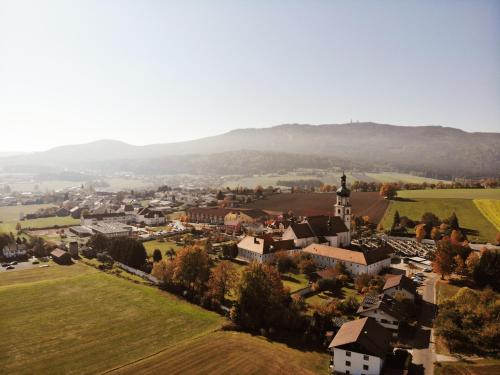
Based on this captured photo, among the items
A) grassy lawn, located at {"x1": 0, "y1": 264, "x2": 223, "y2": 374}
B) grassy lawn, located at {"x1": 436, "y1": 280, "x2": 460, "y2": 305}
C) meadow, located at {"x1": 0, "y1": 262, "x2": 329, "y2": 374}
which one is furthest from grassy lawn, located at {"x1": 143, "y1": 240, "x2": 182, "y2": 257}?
grassy lawn, located at {"x1": 436, "y1": 280, "x2": 460, "y2": 305}

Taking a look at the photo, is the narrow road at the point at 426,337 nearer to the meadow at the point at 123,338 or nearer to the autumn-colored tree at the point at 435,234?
the meadow at the point at 123,338

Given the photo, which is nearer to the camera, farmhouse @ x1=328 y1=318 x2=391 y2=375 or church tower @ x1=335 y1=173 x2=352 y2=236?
farmhouse @ x1=328 y1=318 x2=391 y2=375

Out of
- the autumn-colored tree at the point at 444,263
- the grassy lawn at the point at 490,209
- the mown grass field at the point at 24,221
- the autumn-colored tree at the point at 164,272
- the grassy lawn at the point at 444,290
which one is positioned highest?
the grassy lawn at the point at 490,209

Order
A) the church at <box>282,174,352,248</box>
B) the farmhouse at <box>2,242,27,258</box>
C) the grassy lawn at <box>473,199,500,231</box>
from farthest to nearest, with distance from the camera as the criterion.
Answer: the grassy lawn at <box>473,199,500,231</box>, the farmhouse at <box>2,242,27,258</box>, the church at <box>282,174,352,248</box>

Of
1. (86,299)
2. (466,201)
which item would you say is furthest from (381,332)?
(466,201)

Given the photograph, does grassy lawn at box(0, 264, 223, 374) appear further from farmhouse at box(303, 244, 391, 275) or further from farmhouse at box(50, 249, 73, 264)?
farmhouse at box(303, 244, 391, 275)

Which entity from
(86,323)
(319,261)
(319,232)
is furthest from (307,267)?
(86,323)

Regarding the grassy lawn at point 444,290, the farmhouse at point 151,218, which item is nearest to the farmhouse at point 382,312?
the grassy lawn at point 444,290
